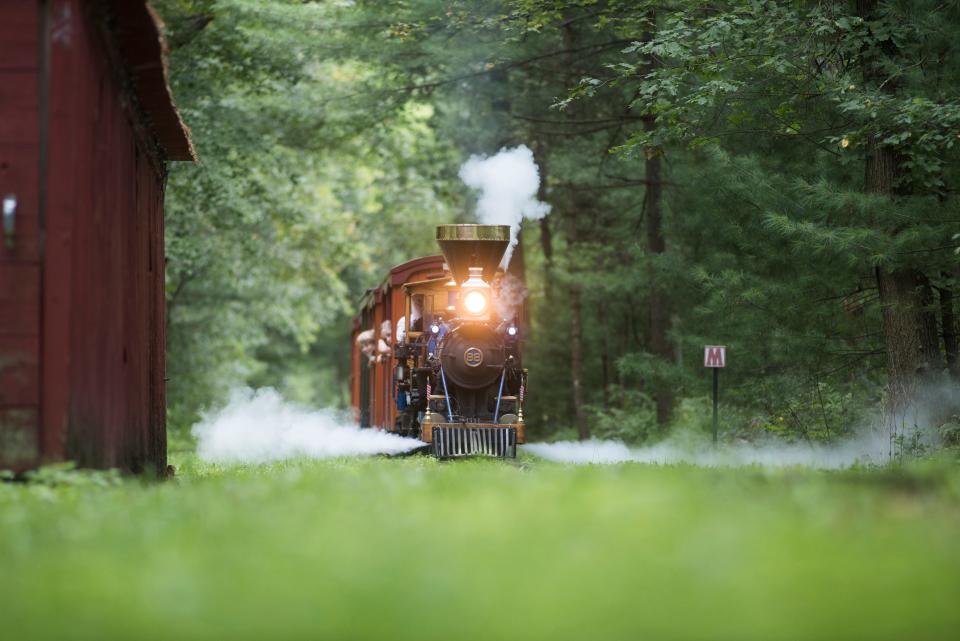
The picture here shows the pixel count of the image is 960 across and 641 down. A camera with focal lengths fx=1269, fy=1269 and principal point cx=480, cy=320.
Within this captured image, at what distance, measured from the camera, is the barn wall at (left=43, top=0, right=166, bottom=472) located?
10031 millimetres

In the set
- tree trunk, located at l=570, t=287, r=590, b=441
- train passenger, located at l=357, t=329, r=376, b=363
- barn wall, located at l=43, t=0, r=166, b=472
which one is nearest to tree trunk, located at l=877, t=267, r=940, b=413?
barn wall, located at l=43, t=0, r=166, b=472

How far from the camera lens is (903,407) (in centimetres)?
1719

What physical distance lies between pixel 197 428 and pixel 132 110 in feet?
68.2

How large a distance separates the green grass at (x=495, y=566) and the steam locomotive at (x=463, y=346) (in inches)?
425

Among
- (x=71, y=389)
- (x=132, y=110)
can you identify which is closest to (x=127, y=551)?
(x=71, y=389)

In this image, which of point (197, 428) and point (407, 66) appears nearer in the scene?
point (407, 66)

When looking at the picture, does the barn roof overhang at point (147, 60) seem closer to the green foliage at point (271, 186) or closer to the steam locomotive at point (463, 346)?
the steam locomotive at point (463, 346)

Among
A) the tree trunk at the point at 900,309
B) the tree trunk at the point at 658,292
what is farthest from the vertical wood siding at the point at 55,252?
the tree trunk at the point at 658,292

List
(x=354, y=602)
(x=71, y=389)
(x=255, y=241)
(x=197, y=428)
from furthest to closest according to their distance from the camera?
(x=255, y=241)
(x=197, y=428)
(x=71, y=389)
(x=354, y=602)

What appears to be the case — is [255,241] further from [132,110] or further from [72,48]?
[72,48]

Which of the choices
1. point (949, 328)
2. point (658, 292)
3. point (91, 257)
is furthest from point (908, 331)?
point (91, 257)

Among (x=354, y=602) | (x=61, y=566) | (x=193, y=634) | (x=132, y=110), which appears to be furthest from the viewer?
(x=132, y=110)

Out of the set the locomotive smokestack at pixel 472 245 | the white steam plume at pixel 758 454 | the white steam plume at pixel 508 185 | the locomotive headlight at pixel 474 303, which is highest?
the white steam plume at pixel 508 185

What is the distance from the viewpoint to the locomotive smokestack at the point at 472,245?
19391 millimetres
